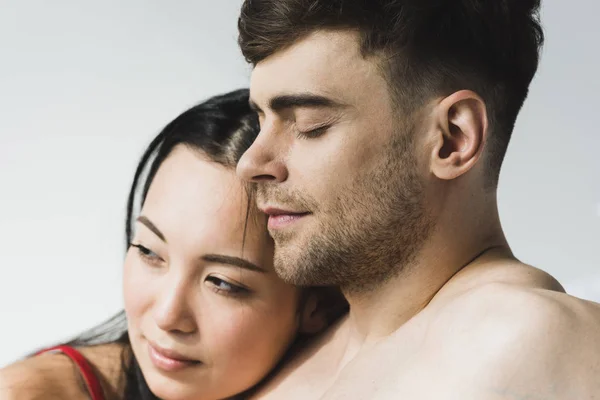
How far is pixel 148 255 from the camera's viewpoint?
162 cm

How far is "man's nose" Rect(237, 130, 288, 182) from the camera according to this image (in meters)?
1.41

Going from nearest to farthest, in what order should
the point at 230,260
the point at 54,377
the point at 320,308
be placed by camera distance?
the point at 230,260
the point at 54,377
the point at 320,308

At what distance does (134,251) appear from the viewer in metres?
1.66

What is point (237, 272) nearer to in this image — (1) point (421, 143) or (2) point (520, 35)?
(1) point (421, 143)

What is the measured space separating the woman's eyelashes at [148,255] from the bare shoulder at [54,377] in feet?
0.98

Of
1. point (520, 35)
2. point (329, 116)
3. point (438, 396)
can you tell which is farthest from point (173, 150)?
point (438, 396)

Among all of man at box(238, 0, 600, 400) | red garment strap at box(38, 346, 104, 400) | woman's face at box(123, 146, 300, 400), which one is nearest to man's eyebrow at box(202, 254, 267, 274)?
woman's face at box(123, 146, 300, 400)

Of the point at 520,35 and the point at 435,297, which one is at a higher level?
the point at 520,35

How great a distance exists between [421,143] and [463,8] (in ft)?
0.80

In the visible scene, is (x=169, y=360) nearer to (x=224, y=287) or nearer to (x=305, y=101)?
(x=224, y=287)

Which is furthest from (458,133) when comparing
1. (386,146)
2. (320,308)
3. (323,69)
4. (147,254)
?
(147,254)

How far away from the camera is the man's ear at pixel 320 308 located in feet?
5.64

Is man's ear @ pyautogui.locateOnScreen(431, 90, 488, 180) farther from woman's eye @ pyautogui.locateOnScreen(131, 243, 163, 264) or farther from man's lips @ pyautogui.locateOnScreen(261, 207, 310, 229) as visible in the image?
woman's eye @ pyautogui.locateOnScreen(131, 243, 163, 264)

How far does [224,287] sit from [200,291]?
0.15ft
